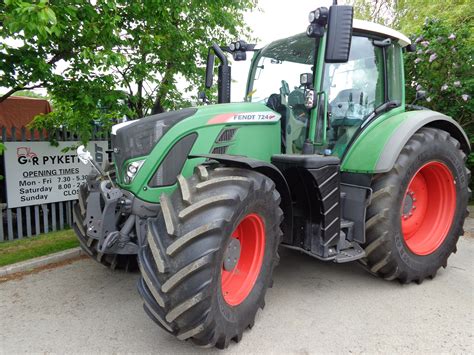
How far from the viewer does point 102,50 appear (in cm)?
428

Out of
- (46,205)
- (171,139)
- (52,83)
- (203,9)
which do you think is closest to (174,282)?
(171,139)

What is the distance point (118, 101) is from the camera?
5039 millimetres

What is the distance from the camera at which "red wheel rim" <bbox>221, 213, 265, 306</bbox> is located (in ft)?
9.18

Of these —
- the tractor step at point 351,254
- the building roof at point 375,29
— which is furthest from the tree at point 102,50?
the tractor step at point 351,254

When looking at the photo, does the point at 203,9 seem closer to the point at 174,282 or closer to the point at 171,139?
the point at 171,139

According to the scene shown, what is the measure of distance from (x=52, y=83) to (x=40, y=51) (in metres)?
0.38

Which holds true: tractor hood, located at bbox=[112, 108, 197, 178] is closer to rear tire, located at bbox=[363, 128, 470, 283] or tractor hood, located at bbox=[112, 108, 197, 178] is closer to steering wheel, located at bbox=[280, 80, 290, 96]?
steering wheel, located at bbox=[280, 80, 290, 96]

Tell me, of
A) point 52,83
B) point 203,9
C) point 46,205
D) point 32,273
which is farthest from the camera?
point 203,9

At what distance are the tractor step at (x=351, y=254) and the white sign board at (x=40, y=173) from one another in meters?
4.48

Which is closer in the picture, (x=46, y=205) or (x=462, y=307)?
(x=462, y=307)

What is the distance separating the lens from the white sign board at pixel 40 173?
5.35 metres

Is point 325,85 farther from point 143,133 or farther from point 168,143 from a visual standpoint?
point 143,133

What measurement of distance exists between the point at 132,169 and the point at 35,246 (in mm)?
2847

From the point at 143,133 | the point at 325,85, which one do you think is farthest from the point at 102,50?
the point at 325,85
